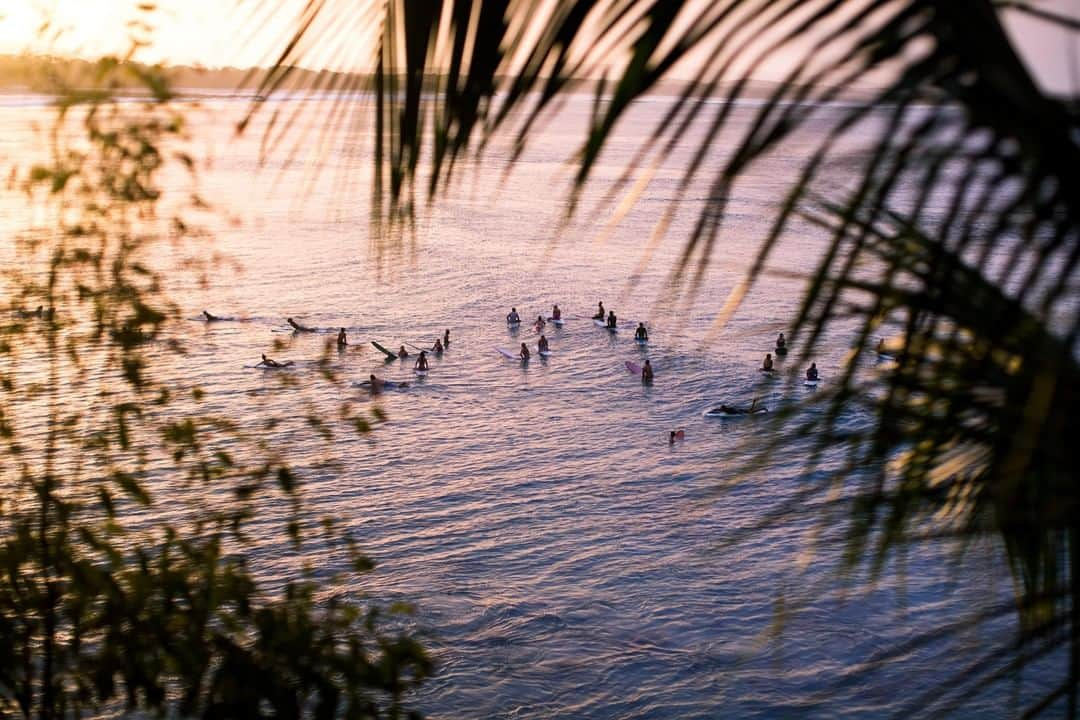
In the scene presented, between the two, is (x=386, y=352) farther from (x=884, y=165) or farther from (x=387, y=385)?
(x=884, y=165)

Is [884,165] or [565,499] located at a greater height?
[884,165]

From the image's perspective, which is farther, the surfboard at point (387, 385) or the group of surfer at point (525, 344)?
the surfboard at point (387, 385)

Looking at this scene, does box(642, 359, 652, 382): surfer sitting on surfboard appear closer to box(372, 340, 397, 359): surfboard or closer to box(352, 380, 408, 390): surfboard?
box(352, 380, 408, 390): surfboard

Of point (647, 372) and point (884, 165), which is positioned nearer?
A: point (884, 165)

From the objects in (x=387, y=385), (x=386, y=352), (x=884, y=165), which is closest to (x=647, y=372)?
(x=387, y=385)

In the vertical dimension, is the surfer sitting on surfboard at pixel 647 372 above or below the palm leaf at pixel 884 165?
below

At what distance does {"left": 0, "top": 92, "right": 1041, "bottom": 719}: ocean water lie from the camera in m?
16.3

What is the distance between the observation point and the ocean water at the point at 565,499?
16.3 metres

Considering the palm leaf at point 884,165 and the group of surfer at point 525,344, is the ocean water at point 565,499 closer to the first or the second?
the palm leaf at point 884,165

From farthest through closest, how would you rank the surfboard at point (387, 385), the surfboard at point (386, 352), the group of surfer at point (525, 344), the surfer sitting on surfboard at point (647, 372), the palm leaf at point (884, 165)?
the surfboard at point (386, 352) < the surfer sitting on surfboard at point (647, 372) < the surfboard at point (387, 385) < the group of surfer at point (525, 344) < the palm leaf at point (884, 165)

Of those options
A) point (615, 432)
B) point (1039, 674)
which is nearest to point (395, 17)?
point (1039, 674)

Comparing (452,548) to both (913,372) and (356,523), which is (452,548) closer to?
(356,523)

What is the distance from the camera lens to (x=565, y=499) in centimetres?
2397

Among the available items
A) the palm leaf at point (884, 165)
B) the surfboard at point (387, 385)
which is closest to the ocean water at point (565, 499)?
the palm leaf at point (884, 165)
